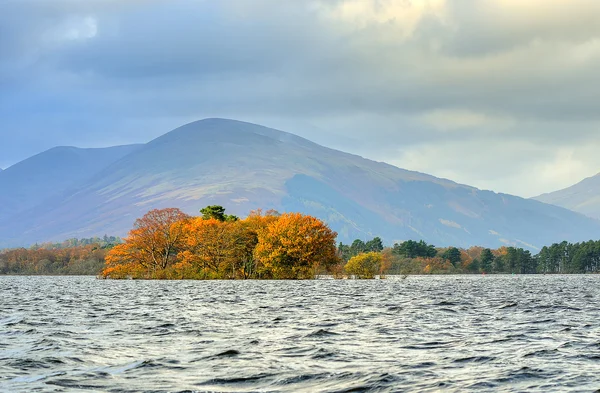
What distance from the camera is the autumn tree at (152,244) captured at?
170413mm

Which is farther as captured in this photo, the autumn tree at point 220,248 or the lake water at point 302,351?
the autumn tree at point 220,248

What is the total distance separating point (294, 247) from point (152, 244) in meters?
38.3

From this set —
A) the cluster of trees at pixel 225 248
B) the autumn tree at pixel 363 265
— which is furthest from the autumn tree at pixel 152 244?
the autumn tree at pixel 363 265

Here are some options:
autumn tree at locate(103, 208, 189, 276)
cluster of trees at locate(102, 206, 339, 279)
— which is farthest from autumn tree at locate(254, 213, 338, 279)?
autumn tree at locate(103, 208, 189, 276)

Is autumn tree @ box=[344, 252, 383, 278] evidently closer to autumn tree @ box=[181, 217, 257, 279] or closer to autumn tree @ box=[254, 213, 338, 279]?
autumn tree @ box=[254, 213, 338, 279]

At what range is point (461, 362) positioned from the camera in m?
28.2

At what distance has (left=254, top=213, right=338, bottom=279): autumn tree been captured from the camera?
15425 cm

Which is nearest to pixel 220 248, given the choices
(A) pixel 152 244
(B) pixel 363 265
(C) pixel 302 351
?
(A) pixel 152 244

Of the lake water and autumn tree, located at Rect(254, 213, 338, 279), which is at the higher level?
autumn tree, located at Rect(254, 213, 338, 279)

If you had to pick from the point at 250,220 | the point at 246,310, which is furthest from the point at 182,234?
the point at 246,310

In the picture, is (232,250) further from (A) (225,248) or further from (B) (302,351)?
(B) (302,351)

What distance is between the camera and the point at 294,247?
15475 centimetres

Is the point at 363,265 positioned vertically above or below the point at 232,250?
below

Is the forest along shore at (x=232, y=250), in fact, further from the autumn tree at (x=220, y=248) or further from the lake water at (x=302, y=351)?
the lake water at (x=302, y=351)
